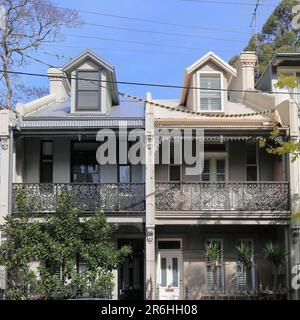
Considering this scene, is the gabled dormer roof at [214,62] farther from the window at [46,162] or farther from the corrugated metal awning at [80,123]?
the window at [46,162]

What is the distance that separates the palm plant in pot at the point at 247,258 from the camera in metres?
20.9

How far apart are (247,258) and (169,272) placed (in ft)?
10.9

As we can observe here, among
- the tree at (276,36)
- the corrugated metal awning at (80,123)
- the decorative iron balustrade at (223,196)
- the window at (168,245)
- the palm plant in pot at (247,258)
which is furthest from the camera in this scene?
the tree at (276,36)

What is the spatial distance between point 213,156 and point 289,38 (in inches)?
838

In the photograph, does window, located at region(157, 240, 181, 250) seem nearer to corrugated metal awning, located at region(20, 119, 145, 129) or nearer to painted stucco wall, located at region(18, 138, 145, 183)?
painted stucco wall, located at region(18, 138, 145, 183)

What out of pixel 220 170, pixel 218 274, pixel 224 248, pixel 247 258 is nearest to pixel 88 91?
pixel 220 170

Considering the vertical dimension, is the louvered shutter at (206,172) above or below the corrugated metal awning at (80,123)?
below

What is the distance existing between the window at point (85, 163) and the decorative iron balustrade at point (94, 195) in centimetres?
187

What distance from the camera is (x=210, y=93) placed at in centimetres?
2453

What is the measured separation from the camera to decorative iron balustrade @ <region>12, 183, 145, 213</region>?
2108 centimetres

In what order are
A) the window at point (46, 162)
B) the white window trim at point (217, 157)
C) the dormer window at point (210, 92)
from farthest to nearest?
1. the dormer window at point (210, 92)
2. the white window trim at point (217, 157)
3. the window at point (46, 162)

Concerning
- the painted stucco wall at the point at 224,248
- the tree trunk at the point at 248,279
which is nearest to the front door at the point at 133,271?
the painted stucco wall at the point at 224,248

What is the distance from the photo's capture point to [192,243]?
74.5 feet

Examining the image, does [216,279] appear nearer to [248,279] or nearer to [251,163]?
[248,279]
